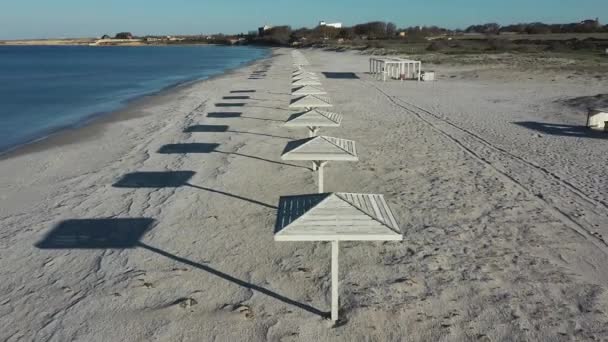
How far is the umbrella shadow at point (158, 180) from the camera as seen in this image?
9.45 m

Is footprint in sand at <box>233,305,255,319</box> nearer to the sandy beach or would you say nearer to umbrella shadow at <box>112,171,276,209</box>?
the sandy beach

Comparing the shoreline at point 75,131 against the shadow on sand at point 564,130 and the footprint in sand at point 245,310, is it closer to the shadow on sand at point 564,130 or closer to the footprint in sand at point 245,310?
the footprint in sand at point 245,310

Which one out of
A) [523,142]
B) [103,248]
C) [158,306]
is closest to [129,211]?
[103,248]

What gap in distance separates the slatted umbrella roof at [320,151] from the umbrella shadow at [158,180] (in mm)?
2383

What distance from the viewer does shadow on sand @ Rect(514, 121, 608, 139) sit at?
13234 mm

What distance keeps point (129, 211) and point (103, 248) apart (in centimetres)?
146

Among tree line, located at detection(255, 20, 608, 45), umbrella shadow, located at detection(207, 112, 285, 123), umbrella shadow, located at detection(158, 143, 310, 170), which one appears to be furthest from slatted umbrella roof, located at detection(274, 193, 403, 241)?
tree line, located at detection(255, 20, 608, 45)

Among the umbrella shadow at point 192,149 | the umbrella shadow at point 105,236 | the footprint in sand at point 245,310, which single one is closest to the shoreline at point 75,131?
the umbrella shadow at point 192,149

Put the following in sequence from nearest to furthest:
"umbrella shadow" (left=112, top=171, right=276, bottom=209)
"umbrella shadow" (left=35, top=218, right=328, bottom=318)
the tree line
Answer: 1. "umbrella shadow" (left=35, top=218, right=328, bottom=318)
2. "umbrella shadow" (left=112, top=171, right=276, bottom=209)
3. the tree line

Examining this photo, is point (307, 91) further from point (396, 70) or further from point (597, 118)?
point (396, 70)

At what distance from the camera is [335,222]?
431cm

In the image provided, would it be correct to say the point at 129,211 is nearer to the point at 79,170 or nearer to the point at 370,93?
the point at 79,170

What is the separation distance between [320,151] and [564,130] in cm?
1026

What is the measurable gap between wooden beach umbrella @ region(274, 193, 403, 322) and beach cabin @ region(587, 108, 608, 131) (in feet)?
38.4
